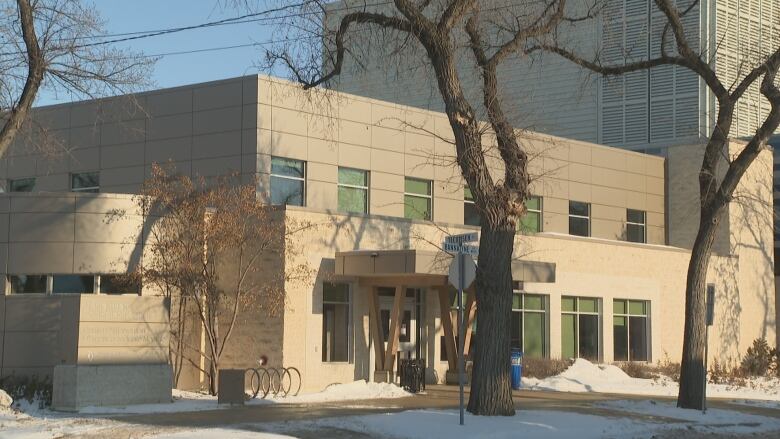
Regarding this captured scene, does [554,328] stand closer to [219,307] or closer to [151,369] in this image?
[219,307]

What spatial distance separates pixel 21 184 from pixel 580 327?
19120 millimetres

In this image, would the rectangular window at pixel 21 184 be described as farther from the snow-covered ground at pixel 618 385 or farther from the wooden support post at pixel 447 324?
the snow-covered ground at pixel 618 385

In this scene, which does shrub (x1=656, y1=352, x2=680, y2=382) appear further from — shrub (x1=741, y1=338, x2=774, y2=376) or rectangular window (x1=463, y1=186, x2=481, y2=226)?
rectangular window (x1=463, y1=186, x2=481, y2=226)

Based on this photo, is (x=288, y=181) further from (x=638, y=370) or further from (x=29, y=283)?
(x=638, y=370)

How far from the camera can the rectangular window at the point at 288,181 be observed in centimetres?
3147

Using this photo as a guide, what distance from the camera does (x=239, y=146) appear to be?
31.0 meters

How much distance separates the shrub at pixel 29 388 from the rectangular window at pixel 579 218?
21.7m

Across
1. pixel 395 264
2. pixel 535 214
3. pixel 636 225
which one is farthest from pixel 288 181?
pixel 636 225

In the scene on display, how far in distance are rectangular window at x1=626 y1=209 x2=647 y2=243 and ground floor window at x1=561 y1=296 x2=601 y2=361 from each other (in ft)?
23.0

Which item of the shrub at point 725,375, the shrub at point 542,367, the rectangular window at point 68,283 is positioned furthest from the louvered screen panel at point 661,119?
the rectangular window at point 68,283

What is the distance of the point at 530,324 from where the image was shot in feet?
114

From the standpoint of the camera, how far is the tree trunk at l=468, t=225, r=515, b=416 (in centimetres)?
1967

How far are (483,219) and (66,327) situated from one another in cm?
896

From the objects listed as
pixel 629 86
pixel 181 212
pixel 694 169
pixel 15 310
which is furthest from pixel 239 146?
pixel 629 86
